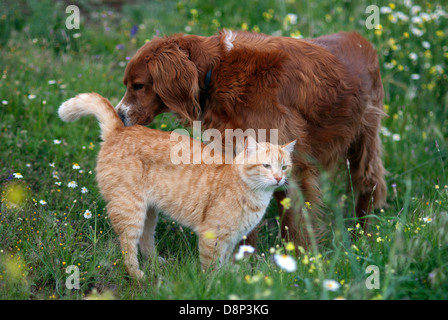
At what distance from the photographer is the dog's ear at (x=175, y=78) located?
291cm

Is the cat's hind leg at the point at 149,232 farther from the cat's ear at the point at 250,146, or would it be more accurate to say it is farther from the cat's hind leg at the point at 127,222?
the cat's ear at the point at 250,146

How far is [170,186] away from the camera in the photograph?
2863mm

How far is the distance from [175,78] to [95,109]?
0.57 metres

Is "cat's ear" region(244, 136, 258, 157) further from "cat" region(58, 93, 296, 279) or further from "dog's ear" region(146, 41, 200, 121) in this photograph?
"dog's ear" region(146, 41, 200, 121)

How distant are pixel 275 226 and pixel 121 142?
1.48 metres

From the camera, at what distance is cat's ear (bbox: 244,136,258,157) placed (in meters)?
2.58

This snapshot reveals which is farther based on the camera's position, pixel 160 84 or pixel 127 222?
pixel 160 84

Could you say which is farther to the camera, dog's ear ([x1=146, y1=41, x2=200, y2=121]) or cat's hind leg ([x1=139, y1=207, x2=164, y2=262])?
cat's hind leg ([x1=139, y1=207, x2=164, y2=262])
